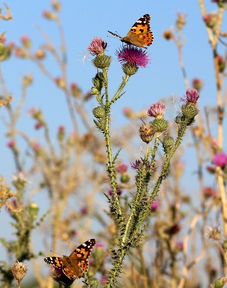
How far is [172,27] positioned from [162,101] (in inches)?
117

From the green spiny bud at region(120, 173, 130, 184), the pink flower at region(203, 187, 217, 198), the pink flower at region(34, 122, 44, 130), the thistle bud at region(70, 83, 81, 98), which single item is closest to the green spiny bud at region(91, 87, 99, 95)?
the green spiny bud at region(120, 173, 130, 184)

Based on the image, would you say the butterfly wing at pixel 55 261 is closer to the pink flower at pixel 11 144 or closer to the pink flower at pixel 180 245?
the pink flower at pixel 180 245

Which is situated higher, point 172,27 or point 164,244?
point 172,27

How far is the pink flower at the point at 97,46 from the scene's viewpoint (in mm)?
2488

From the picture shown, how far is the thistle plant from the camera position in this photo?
225 cm

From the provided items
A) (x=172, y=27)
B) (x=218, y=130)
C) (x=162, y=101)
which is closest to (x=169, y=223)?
(x=218, y=130)

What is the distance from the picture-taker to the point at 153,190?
7.50 ft

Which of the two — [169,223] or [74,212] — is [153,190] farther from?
[74,212]

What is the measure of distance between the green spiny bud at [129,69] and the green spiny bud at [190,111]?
25 centimetres

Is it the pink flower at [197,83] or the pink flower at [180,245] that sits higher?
the pink flower at [197,83]

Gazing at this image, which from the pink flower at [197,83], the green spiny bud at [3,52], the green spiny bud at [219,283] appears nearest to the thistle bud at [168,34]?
the pink flower at [197,83]

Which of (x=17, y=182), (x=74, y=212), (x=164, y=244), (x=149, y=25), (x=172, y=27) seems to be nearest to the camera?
(x=149, y=25)

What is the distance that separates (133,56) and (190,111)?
0.31 metres

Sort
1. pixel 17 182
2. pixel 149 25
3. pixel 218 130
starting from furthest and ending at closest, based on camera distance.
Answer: pixel 218 130
pixel 17 182
pixel 149 25
